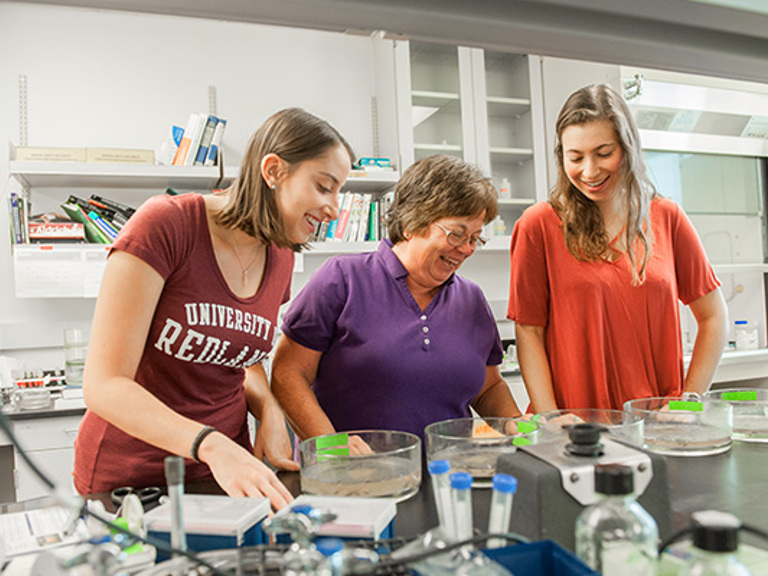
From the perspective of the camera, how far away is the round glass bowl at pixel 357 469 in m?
0.93

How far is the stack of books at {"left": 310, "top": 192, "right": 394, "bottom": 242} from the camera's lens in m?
3.40

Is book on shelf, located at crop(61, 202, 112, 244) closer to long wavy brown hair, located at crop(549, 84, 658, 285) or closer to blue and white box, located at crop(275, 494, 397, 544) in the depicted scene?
long wavy brown hair, located at crop(549, 84, 658, 285)

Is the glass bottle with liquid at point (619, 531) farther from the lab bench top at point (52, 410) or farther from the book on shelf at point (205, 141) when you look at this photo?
the book on shelf at point (205, 141)

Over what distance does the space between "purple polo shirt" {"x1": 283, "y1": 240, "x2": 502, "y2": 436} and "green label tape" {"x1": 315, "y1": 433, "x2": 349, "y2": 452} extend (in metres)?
0.29

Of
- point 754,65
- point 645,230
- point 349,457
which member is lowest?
point 349,457

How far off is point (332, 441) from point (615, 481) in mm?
592

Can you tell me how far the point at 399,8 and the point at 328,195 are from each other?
0.62 meters

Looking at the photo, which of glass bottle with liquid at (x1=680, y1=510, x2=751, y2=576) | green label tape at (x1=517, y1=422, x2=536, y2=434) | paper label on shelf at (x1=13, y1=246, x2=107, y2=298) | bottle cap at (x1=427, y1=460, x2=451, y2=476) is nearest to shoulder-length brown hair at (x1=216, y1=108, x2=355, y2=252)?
green label tape at (x1=517, y1=422, x2=536, y2=434)

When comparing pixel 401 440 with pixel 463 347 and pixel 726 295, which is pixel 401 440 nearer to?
pixel 463 347

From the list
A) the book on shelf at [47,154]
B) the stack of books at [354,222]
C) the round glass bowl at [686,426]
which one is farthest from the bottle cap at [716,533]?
the book on shelf at [47,154]

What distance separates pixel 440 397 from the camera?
134 cm

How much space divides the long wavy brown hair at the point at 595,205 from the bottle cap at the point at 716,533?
107 cm

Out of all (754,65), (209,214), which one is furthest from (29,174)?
(754,65)

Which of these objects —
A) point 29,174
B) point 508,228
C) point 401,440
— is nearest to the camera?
point 401,440
